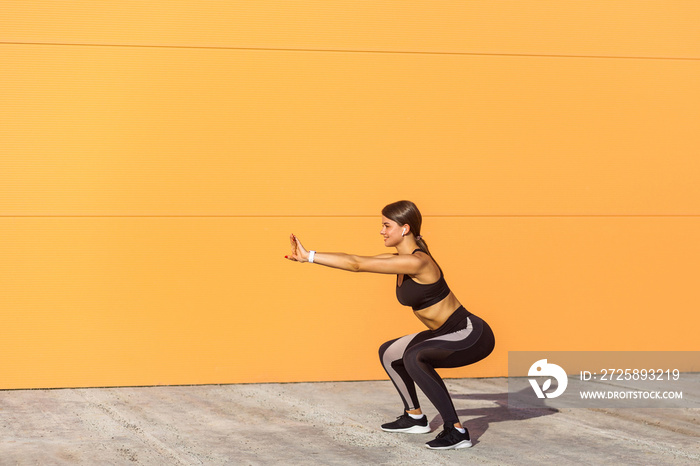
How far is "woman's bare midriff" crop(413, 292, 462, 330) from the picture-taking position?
6.06 metres

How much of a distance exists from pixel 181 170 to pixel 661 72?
14.7ft

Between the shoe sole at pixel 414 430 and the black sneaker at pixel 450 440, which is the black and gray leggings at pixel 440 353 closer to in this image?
the black sneaker at pixel 450 440

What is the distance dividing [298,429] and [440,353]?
3.74 ft

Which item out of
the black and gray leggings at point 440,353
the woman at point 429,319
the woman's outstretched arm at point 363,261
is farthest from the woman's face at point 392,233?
the black and gray leggings at point 440,353

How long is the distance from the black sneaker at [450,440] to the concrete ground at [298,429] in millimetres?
52

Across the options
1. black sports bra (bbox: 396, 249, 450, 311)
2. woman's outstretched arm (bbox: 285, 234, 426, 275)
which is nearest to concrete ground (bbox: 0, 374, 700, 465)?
black sports bra (bbox: 396, 249, 450, 311)

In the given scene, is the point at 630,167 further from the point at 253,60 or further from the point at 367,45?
the point at 253,60

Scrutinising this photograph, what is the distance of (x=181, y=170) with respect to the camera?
806cm

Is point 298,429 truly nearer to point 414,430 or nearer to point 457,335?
point 414,430

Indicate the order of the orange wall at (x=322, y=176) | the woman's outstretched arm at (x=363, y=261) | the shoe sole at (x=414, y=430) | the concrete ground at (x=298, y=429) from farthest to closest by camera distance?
1. the orange wall at (x=322, y=176)
2. the shoe sole at (x=414, y=430)
3. the woman's outstretched arm at (x=363, y=261)
4. the concrete ground at (x=298, y=429)

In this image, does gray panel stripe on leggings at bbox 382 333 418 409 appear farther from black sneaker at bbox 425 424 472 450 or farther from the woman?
black sneaker at bbox 425 424 472 450

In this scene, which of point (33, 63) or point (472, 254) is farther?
point (472, 254)

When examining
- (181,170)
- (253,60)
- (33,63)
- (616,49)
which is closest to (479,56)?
(616,49)

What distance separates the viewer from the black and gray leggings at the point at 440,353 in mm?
5879
